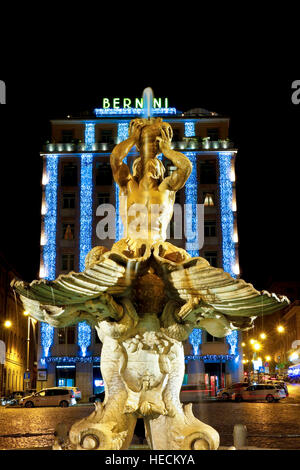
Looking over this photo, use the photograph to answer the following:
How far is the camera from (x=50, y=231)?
149 ft

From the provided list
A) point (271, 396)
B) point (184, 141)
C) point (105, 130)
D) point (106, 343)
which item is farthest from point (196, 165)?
point (106, 343)

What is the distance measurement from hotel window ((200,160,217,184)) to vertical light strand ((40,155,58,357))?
12.4m

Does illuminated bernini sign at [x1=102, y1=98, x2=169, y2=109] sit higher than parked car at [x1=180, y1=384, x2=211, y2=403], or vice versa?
Result: illuminated bernini sign at [x1=102, y1=98, x2=169, y2=109]

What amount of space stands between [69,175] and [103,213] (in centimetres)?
428

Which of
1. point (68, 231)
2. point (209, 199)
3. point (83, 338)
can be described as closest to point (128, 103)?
point (209, 199)

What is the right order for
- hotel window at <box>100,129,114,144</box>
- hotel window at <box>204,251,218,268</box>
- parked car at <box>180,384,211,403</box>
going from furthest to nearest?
hotel window at <box>100,129,114,144</box> < hotel window at <box>204,251,218,268</box> < parked car at <box>180,384,211,403</box>

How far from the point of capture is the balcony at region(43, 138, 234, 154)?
47469 mm

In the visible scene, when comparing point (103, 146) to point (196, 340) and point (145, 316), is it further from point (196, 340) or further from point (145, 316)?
point (145, 316)

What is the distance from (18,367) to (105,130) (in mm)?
28720

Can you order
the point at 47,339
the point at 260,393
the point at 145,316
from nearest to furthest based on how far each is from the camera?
the point at 145,316
the point at 260,393
the point at 47,339

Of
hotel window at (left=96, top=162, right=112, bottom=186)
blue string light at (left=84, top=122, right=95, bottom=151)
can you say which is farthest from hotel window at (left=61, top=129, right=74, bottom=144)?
hotel window at (left=96, top=162, right=112, bottom=186)

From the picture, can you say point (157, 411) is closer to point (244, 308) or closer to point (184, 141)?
point (244, 308)

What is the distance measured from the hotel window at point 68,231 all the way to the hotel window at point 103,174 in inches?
169

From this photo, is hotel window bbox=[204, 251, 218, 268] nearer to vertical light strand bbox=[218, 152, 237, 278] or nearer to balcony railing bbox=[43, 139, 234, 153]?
vertical light strand bbox=[218, 152, 237, 278]
